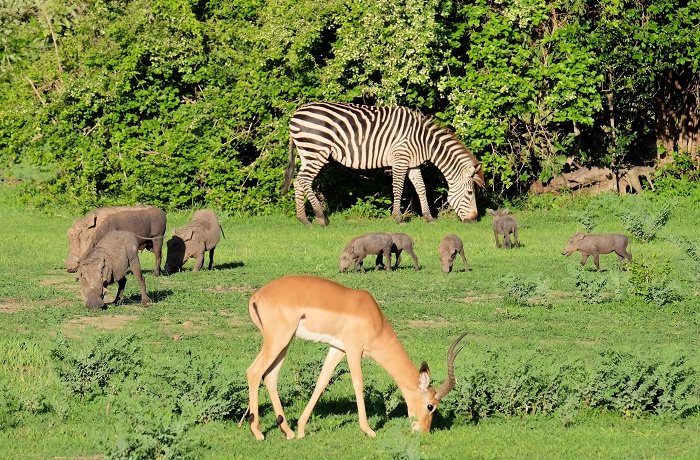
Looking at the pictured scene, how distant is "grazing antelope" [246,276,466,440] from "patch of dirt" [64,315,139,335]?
5021 mm

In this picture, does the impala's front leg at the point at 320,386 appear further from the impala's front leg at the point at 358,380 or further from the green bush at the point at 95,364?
the green bush at the point at 95,364

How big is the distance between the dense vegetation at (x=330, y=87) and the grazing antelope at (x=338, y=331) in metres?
14.7

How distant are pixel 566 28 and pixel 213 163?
7307 mm

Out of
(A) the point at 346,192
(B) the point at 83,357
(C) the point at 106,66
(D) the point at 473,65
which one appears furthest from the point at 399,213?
(B) the point at 83,357

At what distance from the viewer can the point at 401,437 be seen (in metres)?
7.39

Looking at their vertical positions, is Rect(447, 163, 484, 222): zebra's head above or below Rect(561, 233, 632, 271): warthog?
above

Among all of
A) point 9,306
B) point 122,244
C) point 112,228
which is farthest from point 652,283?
point 9,306

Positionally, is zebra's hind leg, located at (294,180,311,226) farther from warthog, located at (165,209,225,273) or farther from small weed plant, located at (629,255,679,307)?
small weed plant, located at (629,255,679,307)

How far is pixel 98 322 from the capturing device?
1366cm

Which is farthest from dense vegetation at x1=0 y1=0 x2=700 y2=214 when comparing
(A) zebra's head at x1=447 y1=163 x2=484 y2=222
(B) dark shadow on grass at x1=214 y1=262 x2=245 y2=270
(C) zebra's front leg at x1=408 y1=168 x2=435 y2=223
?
(B) dark shadow on grass at x1=214 y1=262 x2=245 y2=270

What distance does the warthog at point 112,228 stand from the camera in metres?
16.5

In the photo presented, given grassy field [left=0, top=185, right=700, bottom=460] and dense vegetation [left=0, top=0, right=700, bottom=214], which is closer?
grassy field [left=0, top=185, right=700, bottom=460]

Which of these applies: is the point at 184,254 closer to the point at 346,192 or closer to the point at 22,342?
the point at 22,342

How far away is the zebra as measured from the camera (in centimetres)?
2303
